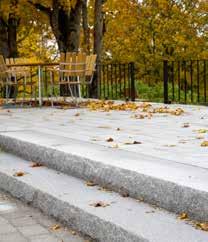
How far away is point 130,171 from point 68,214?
560mm

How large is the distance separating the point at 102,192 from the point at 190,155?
3.13ft

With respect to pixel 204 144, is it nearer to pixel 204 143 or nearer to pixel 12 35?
pixel 204 143

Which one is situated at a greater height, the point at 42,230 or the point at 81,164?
the point at 81,164

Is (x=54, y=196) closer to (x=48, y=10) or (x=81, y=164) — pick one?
(x=81, y=164)

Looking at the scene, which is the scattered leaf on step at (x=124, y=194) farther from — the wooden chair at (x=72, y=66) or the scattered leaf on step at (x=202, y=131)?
the wooden chair at (x=72, y=66)

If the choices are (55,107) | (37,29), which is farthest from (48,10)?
(55,107)

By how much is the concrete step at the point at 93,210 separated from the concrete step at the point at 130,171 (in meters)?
0.08

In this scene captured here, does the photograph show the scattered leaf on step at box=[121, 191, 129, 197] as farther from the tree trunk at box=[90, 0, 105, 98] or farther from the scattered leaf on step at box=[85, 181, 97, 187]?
the tree trunk at box=[90, 0, 105, 98]

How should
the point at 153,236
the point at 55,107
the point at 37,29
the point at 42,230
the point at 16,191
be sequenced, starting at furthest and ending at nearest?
the point at 37,29, the point at 55,107, the point at 16,191, the point at 42,230, the point at 153,236

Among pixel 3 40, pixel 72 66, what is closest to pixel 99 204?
pixel 72 66

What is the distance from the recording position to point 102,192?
4.92 m

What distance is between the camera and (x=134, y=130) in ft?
25.9

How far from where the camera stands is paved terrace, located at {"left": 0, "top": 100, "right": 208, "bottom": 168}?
5.78 meters

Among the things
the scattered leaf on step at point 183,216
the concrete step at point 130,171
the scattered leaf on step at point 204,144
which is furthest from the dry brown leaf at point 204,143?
the scattered leaf on step at point 183,216
